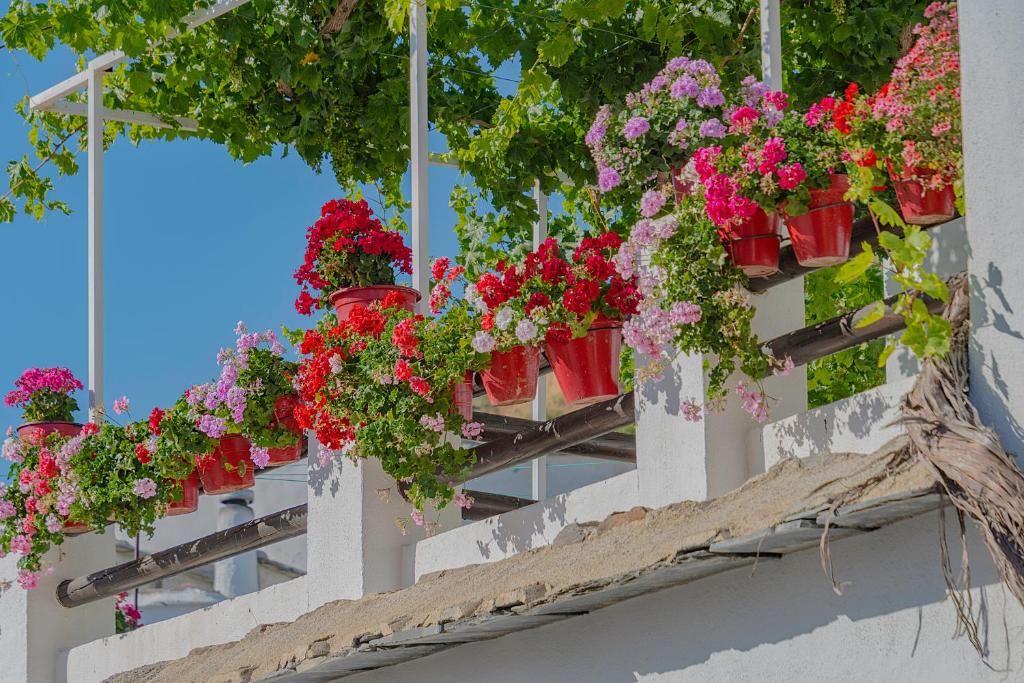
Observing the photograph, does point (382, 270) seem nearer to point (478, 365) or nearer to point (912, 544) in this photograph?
point (478, 365)

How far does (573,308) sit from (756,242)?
0.63 meters

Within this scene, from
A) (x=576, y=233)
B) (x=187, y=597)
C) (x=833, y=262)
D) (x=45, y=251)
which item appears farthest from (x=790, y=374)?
(x=45, y=251)

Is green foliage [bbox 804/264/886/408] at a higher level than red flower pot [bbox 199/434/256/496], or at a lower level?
higher

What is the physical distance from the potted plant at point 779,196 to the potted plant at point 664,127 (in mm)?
200

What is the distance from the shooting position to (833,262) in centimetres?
409

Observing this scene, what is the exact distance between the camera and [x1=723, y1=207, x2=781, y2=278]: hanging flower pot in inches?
161

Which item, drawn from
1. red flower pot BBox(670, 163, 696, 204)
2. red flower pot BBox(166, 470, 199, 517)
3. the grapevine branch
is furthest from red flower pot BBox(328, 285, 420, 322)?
the grapevine branch

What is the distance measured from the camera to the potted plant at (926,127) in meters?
3.76

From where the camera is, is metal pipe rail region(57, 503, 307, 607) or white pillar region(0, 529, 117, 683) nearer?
metal pipe rail region(57, 503, 307, 607)

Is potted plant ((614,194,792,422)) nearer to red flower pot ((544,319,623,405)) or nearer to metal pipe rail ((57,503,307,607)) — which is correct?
red flower pot ((544,319,623,405))

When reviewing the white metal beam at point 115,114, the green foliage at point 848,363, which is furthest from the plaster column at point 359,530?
the green foliage at point 848,363

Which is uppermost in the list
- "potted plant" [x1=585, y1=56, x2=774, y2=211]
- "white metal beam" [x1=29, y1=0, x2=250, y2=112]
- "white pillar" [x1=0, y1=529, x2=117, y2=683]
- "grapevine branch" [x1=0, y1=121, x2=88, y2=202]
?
"white metal beam" [x1=29, y1=0, x2=250, y2=112]

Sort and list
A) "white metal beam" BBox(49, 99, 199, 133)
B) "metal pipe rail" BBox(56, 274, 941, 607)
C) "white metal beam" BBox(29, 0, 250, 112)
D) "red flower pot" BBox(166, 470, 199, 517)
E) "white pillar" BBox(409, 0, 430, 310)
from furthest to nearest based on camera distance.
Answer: "white metal beam" BBox(49, 99, 199, 133) < "white metal beam" BBox(29, 0, 250, 112) < "red flower pot" BBox(166, 470, 199, 517) < "white pillar" BBox(409, 0, 430, 310) < "metal pipe rail" BBox(56, 274, 941, 607)

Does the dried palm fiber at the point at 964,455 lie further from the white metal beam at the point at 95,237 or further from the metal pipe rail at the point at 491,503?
the white metal beam at the point at 95,237
